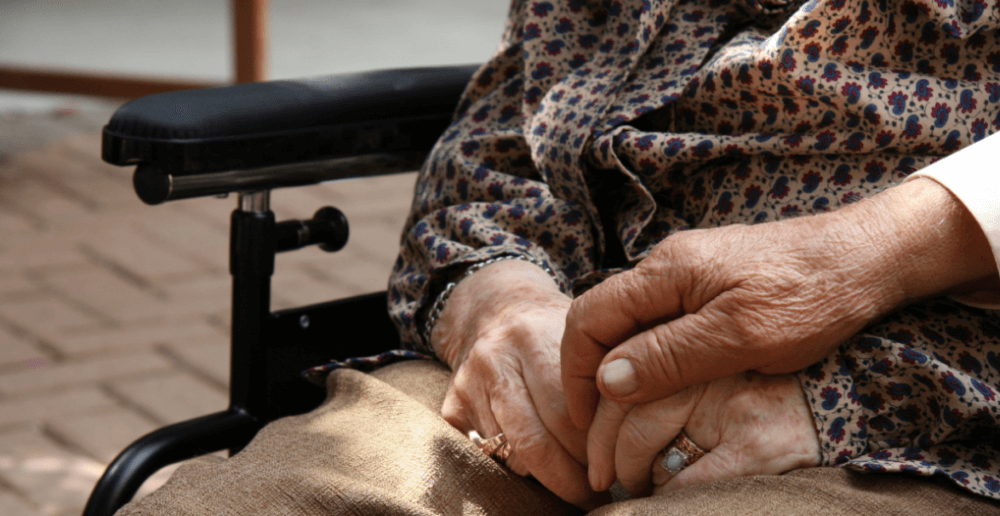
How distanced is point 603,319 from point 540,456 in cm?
14

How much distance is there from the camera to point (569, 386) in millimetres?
801

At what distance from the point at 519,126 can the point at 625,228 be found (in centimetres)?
21

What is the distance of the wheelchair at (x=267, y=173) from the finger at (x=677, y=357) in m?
0.42

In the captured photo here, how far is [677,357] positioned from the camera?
2.41 feet

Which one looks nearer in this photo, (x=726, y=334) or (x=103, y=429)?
(x=726, y=334)

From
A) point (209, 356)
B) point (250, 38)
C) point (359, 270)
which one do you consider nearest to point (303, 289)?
point (359, 270)

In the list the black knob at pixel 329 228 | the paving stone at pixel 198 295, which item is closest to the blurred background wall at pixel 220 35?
the paving stone at pixel 198 295

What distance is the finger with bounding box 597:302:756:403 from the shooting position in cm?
72

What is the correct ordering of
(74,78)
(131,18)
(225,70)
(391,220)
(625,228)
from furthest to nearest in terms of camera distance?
1. (131,18)
2. (225,70)
3. (74,78)
4. (391,220)
5. (625,228)

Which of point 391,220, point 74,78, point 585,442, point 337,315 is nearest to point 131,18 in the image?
point 74,78

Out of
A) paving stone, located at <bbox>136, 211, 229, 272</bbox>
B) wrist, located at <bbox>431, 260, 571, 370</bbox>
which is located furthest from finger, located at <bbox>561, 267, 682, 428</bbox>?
paving stone, located at <bbox>136, 211, 229, 272</bbox>

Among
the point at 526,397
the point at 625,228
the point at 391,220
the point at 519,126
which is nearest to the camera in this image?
the point at 526,397

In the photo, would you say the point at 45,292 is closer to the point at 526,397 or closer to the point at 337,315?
the point at 337,315

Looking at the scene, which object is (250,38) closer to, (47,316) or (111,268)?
(111,268)
